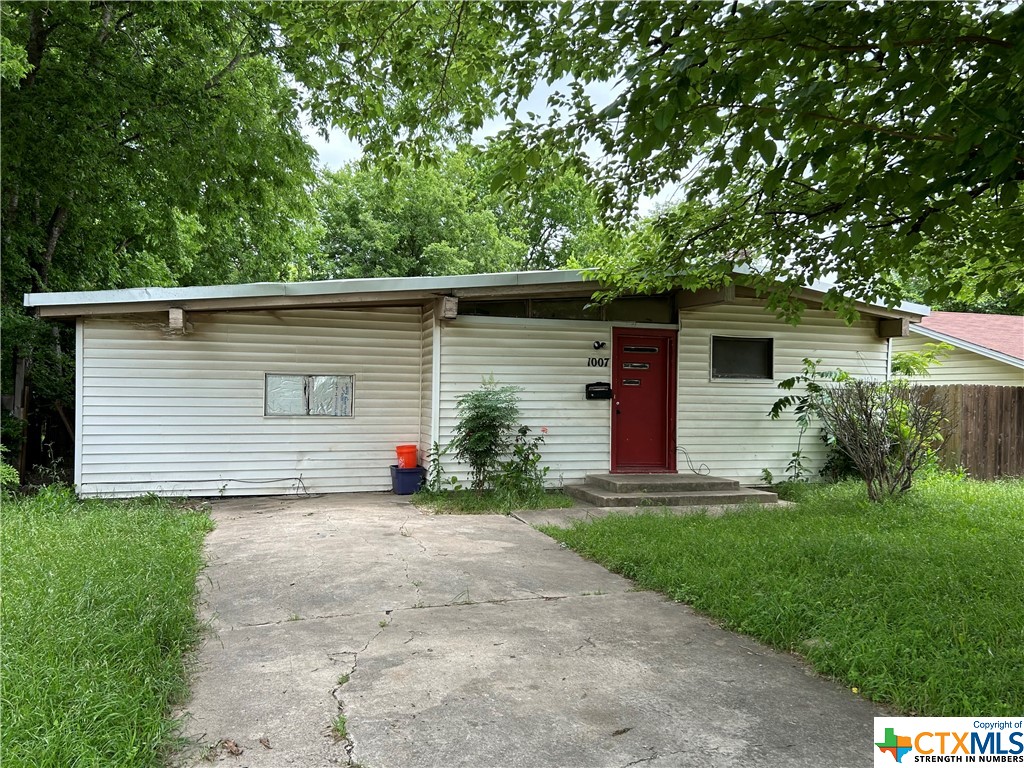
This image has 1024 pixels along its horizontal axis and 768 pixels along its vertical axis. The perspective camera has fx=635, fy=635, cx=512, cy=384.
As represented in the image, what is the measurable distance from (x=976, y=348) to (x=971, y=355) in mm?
647

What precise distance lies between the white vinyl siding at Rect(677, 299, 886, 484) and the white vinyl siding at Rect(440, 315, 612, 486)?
4.80ft

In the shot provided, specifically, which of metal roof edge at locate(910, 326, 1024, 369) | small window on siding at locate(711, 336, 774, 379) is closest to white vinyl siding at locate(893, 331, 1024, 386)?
metal roof edge at locate(910, 326, 1024, 369)

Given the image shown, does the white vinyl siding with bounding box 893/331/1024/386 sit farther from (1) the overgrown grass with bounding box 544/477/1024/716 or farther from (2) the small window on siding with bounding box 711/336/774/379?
(1) the overgrown grass with bounding box 544/477/1024/716

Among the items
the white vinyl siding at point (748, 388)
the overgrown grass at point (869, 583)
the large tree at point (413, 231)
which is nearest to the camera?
the overgrown grass at point (869, 583)

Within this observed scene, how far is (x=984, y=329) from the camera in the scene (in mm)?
17578

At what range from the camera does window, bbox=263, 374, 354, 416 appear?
9117 mm

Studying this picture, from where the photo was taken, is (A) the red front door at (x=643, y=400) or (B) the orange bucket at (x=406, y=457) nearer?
(B) the orange bucket at (x=406, y=457)

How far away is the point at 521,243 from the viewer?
95.1ft

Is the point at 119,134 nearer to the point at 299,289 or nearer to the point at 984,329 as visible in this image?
the point at 299,289

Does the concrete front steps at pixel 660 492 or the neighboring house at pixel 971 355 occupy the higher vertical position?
the neighboring house at pixel 971 355

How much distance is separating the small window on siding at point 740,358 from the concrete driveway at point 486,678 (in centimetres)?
598

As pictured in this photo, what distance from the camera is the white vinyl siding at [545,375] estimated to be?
904 cm

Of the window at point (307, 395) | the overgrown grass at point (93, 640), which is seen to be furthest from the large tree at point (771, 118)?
the window at point (307, 395)

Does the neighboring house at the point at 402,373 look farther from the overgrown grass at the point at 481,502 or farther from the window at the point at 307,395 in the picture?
the overgrown grass at the point at 481,502
